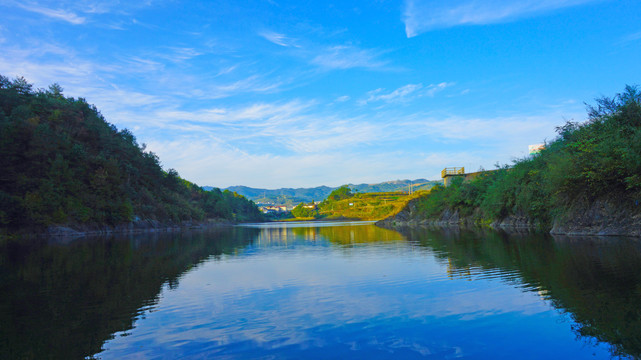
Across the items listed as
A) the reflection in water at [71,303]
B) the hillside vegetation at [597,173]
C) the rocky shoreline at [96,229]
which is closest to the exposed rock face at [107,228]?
the rocky shoreline at [96,229]

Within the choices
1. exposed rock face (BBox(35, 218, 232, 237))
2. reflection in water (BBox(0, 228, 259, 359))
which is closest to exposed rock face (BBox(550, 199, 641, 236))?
reflection in water (BBox(0, 228, 259, 359))

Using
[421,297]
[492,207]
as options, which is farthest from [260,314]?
[492,207]

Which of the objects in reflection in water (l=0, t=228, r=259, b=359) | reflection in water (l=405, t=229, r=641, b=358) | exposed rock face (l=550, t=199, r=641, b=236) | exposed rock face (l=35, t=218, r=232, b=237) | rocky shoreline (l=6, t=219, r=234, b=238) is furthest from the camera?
exposed rock face (l=35, t=218, r=232, b=237)

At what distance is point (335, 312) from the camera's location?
408 inches

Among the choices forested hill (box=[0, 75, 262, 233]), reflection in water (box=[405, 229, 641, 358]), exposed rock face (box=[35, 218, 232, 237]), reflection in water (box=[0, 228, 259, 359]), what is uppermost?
forested hill (box=[0, 75, 262, 233])

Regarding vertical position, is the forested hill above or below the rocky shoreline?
above

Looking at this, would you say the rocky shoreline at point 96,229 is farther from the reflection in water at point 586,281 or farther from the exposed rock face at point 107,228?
the reflection in water at point 586,281

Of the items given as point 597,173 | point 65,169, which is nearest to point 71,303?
point 597,173

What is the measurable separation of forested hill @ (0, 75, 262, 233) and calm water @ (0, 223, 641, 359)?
179 feet

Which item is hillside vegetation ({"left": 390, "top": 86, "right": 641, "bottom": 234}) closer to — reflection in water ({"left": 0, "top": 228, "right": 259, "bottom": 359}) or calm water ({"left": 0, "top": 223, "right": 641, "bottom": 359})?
calm water ({"left": 0, "top": 223, "right": 641, "bottom": 359})

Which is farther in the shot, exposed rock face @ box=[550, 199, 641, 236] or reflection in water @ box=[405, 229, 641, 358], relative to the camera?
exposed rock face @ box=[550, 199, 641, 236]

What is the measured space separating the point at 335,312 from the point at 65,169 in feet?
247

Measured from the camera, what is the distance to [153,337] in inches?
335

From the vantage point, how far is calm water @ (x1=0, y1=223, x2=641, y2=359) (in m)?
7.45
